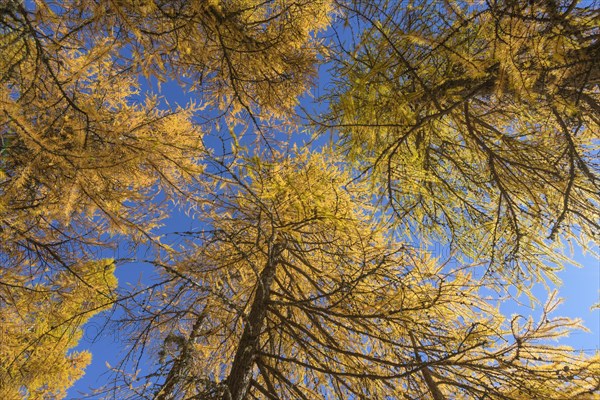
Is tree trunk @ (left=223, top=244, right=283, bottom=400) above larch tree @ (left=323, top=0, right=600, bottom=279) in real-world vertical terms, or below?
below

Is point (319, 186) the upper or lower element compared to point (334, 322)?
upper

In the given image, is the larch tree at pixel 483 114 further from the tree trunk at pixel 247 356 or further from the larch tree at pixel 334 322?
the tree trunk at pixel 247 356

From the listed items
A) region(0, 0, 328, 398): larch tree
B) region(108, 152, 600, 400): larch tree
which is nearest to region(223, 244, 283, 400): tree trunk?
region(108, 152, 600, 400): larch tree

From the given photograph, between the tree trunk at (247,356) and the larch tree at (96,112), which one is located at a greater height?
the larch tree at (96,112)

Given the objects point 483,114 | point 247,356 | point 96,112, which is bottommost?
point 247,356

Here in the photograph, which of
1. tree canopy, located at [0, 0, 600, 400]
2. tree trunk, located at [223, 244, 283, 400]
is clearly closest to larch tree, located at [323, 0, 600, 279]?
tree canopy, located at [0, 0, 600, 400]

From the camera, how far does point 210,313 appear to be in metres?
4.26

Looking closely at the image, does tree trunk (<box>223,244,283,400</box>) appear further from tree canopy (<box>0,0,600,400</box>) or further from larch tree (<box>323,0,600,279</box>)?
larch tree (<box>323,0,600,279</box>)

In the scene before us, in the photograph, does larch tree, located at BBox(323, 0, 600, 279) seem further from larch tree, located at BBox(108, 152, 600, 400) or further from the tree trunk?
the tree trunk

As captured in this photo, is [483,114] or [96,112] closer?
[96,112]

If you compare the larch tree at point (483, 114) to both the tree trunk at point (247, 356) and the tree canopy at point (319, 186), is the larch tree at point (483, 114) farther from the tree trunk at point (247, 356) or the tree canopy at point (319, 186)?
the tree trunk at point (247, 356)

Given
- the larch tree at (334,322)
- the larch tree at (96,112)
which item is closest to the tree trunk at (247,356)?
the larch tree at (334,322)

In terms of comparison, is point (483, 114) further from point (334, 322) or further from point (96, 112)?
point (96, 112)

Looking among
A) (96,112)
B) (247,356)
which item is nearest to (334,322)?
(247,356)
